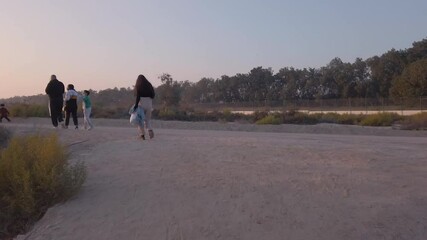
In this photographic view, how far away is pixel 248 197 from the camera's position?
7543 millimetres

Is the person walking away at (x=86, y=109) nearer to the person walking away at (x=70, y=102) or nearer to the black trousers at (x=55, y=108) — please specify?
the person walking away at (x=70, y=102)

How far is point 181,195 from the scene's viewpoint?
770 cm

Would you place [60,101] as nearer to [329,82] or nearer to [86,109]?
[86,109]

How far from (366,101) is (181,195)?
166 feet

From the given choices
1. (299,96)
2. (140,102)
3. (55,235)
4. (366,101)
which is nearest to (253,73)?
(299,96)

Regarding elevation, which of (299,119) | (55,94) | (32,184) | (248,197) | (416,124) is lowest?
(416,124)

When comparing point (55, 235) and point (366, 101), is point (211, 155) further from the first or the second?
point (366, 101)

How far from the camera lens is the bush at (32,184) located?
7.57m

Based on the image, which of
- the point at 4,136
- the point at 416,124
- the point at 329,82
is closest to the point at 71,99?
the point at 4,136

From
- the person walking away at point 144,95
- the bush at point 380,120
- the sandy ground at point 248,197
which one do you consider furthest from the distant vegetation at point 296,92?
the sandy ground at point 248,197

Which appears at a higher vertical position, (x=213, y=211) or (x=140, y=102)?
(x=140, y=102)

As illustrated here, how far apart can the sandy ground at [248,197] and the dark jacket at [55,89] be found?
620 cm

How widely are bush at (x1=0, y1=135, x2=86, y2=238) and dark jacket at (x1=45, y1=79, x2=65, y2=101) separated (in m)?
7.83

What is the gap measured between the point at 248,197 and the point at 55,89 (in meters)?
10.1
